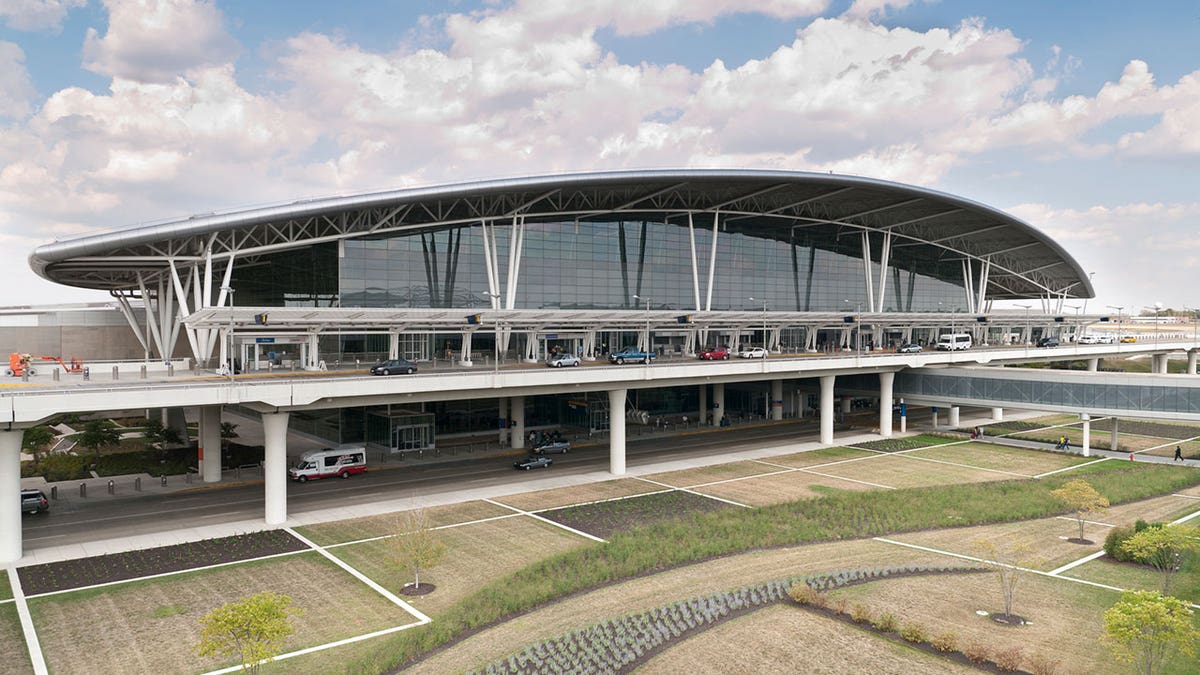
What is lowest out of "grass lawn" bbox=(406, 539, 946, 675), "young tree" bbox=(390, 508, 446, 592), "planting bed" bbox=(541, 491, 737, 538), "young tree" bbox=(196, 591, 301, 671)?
"planting bed" bbox=(541, 491, 737, 538)

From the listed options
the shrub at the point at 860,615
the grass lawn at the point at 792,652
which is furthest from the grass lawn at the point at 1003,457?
the grass lawn at the point at 792,652

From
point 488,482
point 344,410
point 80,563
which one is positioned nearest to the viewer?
point 80,563

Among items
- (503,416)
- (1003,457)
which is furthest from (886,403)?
(503,416)

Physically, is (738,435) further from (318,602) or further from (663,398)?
(318,602)

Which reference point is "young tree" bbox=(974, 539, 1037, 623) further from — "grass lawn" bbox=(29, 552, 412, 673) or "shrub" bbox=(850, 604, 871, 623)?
"grass lawn" bbox=(29, 552, 412, 673)

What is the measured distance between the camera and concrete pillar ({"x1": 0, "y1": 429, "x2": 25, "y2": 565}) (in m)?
32.4

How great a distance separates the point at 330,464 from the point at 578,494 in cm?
1812

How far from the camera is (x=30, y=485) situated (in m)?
50.0

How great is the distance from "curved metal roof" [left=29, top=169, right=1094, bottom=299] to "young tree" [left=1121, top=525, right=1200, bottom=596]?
47342mm

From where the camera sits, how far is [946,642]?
22875 mm

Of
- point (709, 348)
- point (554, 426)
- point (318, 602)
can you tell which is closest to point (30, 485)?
point (318, 602)

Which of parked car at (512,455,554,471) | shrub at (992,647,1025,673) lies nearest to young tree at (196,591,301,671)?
shrub at (992,647,1025,673)

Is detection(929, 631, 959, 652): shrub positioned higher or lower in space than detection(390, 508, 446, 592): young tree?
lower

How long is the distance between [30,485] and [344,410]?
22.6m
